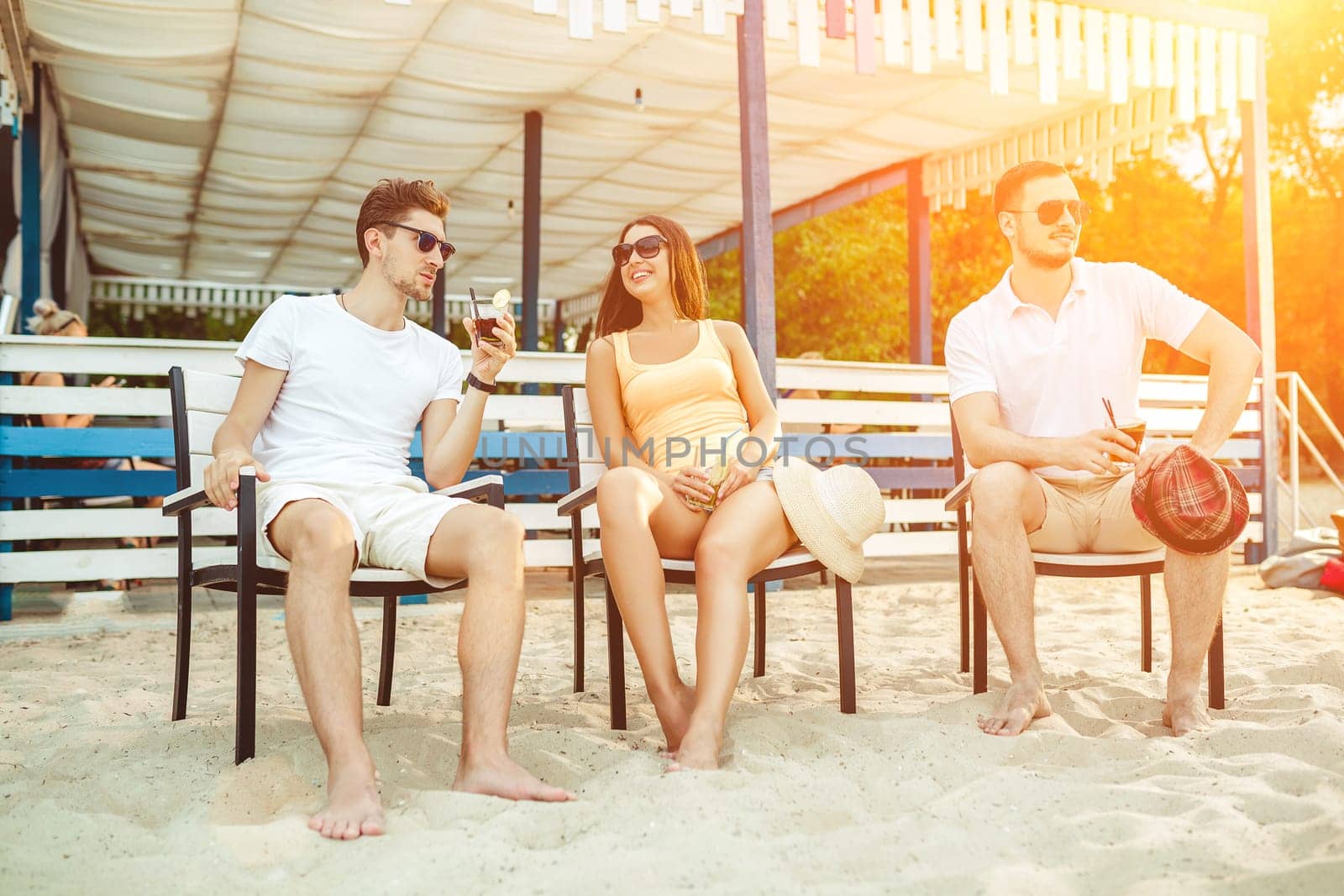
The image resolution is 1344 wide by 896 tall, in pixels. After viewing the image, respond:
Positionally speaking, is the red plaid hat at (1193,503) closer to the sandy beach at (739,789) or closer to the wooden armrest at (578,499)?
the sandy beach at (739,789)

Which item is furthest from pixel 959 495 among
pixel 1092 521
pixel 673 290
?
pixel 673 290

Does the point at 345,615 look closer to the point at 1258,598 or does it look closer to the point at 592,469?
the point at 592,469

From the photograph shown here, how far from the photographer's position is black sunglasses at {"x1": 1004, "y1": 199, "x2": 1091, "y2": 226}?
2.86 metres

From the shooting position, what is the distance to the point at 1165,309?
286cm

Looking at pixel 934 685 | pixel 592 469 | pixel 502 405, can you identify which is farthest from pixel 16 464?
pixel 934 685

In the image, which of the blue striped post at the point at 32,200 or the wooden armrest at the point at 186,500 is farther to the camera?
the blue striped post at the point at 32,200

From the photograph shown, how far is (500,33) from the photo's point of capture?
236 inches

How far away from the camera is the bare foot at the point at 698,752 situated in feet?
7.08

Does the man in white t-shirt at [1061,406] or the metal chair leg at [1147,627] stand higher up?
the man in white t-shirt at [1061,406]

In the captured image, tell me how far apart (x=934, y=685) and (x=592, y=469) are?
1159mm

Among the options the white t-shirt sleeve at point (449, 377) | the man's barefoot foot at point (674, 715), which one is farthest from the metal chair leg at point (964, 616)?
the white t-shirt sleeve at point (449, 377)

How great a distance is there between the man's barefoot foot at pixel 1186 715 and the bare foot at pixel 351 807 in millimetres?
1739

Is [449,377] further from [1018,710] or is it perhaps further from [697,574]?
[1018,710]

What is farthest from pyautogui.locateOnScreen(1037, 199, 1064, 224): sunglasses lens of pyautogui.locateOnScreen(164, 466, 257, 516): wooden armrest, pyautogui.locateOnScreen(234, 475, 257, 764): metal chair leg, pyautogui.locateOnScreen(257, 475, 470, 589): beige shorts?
pyautogui.locateOnScreen(164, 466, 257, 516): wooden armrest
